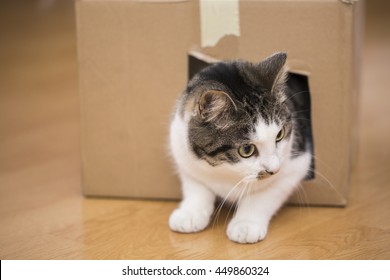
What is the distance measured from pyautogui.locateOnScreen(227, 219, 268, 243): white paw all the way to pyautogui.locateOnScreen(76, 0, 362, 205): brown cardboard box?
0.24 metres

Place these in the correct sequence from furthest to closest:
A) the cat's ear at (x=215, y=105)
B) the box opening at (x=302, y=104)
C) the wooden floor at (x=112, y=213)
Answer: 1. the box opening at (x=302, y=104)
2. the wooden floor at (x=112, y=213)
3. the cat's ear at (x=215, y=105)

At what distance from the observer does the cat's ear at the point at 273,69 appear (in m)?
1.36

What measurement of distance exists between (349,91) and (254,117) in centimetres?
32

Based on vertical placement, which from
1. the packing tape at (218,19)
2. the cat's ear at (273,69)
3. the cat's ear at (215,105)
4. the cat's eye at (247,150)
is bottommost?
the cat's eye at (247,150)

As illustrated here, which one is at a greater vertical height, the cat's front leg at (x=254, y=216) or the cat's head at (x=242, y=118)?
the cat's head at (x=242, y=118)

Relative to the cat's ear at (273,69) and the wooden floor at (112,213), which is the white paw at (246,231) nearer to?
the wooden floor at (112,213)

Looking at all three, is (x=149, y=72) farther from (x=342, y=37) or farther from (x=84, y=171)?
(x=342, y=37)

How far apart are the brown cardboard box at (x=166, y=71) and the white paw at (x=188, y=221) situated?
17cm

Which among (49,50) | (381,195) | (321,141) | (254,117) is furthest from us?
(49,50)

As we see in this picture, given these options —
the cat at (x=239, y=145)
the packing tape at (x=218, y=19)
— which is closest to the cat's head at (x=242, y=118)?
the cat at (x=239, y=145)

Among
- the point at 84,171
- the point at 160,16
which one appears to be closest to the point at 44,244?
the point at 84,171

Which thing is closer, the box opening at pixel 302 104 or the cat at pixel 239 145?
the cat at pixel 239 145

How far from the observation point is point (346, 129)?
1.53 meters

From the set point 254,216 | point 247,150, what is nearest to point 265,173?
point 247,150
